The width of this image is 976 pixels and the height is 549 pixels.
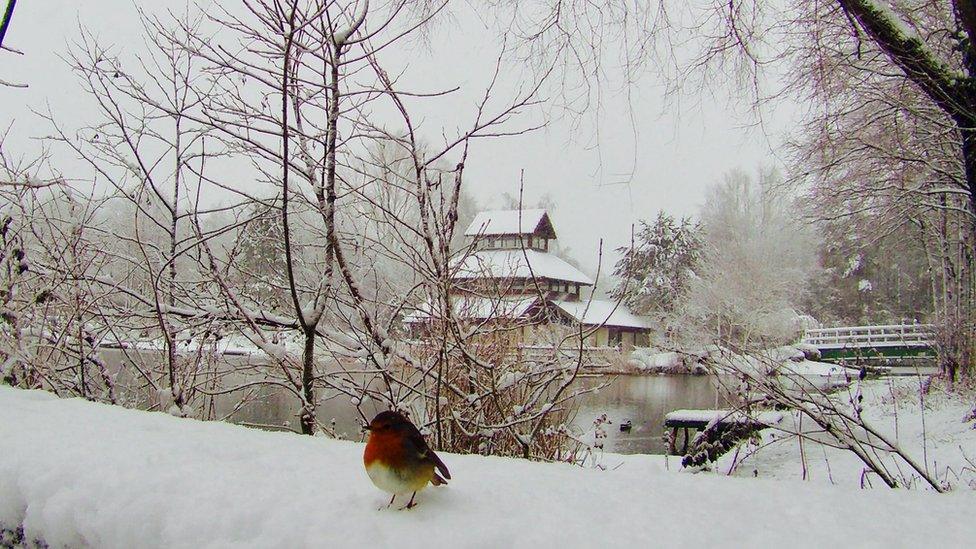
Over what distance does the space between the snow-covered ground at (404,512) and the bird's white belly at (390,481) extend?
0.04m

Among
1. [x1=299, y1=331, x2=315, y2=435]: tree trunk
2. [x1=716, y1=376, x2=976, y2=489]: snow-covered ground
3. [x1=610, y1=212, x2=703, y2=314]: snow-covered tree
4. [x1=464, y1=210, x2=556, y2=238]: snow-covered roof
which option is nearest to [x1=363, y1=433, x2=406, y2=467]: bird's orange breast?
[x1=464, y1=210, x2=556, y2=238]: snow-covered roof

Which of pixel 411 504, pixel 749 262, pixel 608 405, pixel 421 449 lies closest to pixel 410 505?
pixel 411 504

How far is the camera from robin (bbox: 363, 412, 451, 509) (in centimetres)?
128

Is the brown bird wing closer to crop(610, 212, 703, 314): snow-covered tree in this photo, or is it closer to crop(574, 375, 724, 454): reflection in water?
crop(574, 375, 724, 454): reflection in water

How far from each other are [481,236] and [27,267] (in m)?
2.88

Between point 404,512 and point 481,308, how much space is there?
3364 mm

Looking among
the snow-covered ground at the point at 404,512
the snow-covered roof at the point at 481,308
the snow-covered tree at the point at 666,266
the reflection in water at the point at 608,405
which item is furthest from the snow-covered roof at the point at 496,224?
the snow-covered tree at the point at 666,266

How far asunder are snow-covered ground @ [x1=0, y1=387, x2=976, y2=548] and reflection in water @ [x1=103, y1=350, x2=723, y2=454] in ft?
9.13

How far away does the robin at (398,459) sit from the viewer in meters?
1.28

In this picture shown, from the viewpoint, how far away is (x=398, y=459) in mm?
1279

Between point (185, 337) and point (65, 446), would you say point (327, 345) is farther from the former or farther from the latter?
point (65, 446)

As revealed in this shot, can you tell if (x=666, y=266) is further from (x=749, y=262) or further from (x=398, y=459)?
(x=398, y=459)

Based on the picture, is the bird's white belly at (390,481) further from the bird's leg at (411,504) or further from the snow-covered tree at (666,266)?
the snow-covered tree at (666,266)

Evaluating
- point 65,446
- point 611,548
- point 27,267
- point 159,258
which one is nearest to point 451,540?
point 611,548
